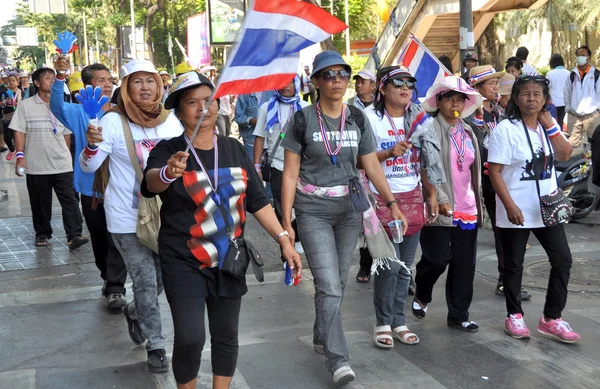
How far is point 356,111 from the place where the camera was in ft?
16.6

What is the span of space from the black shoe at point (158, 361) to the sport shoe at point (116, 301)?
1.42 metres

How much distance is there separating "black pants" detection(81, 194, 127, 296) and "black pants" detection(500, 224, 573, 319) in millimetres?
2943

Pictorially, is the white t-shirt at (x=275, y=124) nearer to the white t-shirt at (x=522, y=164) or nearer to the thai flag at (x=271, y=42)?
the white t-shirt at (x=522, y=164)

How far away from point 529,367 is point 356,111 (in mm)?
1918

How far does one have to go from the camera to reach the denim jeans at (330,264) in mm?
4734

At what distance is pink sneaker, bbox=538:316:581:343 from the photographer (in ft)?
17.9

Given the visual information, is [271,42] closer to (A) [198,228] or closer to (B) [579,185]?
(A) [198,228]

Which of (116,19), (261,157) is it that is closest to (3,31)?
(116,19)

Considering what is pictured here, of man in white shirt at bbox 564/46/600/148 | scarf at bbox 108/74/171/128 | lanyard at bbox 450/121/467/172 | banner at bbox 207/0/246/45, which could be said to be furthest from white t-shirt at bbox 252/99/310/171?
banner at bbox 207/0/246/45

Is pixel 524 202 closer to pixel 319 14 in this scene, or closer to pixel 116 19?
pixel 319 14

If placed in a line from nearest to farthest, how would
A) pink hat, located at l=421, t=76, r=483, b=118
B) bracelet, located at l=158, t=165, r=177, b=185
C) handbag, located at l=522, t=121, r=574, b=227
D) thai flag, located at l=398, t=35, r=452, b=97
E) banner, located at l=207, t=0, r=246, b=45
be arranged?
1. bracelet, located at l=158, t=165, r=177, b=185
2. handbag, located at l=522, t=121, r=574, b=227
3. pink hat, located at l=421, t=76, r=483, b=118
4. thai flag, located at l=398, t=35, r=452, b=97
5. banner, located at l=207, t=0, r=246, b=45

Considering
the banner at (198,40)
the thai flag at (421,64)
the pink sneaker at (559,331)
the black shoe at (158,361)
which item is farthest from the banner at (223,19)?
the black shoe at (158,361)

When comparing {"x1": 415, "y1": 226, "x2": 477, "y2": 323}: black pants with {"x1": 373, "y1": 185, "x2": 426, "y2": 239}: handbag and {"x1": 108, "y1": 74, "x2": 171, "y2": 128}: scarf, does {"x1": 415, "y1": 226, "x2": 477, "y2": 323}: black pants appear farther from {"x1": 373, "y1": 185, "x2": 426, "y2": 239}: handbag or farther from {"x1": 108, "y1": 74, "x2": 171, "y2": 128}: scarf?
{"x1": 108, "y1": 74, "x2": 171, "y2": 128}: scarf

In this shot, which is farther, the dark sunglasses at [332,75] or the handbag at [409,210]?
the handbag at [409,210]
